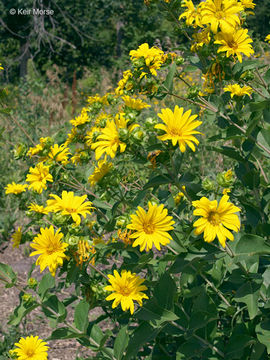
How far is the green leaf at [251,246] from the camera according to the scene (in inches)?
55.7

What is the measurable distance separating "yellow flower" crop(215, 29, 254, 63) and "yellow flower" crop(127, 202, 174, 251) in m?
0.67

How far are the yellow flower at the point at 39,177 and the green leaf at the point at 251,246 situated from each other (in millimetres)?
911

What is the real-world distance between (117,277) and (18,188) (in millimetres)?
913

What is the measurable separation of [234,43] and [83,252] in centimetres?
102

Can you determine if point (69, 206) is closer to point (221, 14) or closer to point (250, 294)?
point (250, 294)

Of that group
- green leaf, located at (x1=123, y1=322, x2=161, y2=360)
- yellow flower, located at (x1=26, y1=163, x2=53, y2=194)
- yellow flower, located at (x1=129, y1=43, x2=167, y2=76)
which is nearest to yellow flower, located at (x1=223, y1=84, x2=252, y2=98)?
yellow flower, located at (x1=129, y1=43, x2=167, y2=76)

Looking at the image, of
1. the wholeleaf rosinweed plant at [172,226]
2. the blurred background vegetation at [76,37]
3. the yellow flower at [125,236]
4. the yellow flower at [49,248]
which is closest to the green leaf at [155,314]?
the wholeleaf rosinweed plant at [172,226]

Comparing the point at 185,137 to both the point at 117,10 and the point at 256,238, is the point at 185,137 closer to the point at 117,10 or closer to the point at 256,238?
the point at 256,238

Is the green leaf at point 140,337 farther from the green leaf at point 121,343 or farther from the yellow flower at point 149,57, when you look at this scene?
the yellow flower at point 149,57

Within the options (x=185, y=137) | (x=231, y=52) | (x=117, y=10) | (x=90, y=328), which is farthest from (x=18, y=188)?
(x=117, y=10)

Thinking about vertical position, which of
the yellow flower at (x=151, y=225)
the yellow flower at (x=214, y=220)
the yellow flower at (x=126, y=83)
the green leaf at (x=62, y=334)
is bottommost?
the green leaf at (x=62, y=334)

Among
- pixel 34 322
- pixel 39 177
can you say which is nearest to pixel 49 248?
pixel 39 177

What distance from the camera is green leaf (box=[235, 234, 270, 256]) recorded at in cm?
142

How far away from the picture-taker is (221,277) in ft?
5.91
